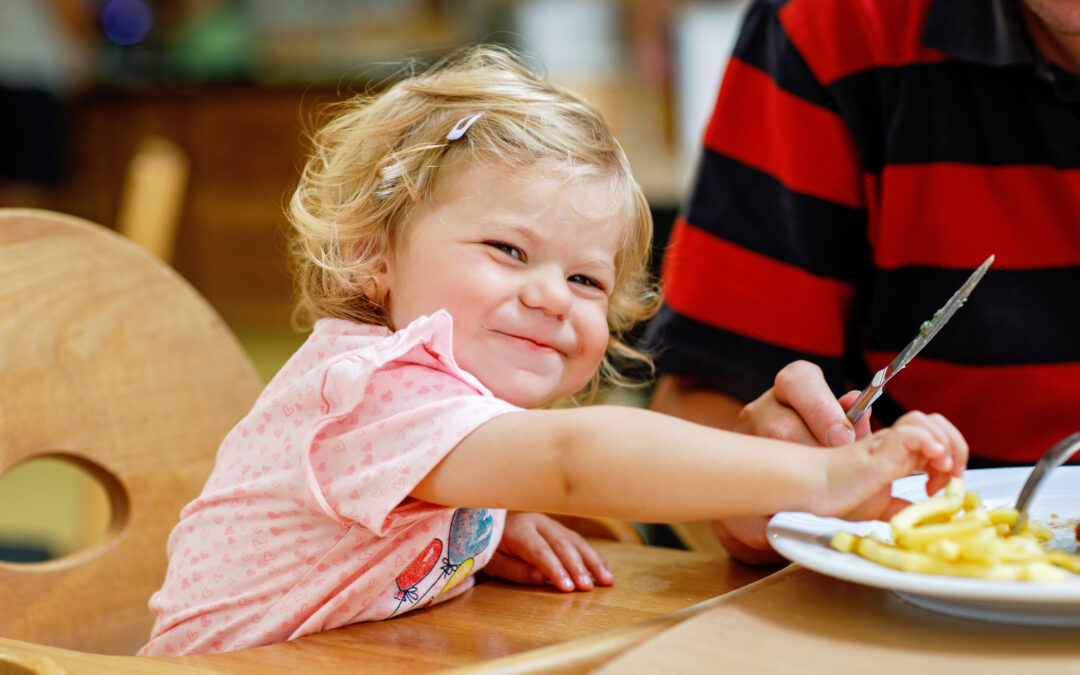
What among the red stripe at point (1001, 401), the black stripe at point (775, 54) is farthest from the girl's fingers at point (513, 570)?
the black stripe at point (775, 54)

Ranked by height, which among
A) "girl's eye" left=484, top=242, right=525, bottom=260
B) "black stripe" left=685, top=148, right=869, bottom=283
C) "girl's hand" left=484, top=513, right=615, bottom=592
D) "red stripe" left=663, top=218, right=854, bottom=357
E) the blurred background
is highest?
"girl's eye" left=484, top=242, right=525, bottom=260

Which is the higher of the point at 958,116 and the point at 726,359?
the point at 958,116

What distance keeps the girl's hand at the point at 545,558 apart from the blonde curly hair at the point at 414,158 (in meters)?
0.20

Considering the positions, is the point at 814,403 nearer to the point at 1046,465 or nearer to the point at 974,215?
the point at 1046,465

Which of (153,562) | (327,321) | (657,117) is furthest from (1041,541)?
(657,117)

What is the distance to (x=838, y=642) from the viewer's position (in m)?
0.55

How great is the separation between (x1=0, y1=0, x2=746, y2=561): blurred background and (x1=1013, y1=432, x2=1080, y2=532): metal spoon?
3.03 meters

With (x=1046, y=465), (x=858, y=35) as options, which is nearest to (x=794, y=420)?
(x=1046, y=465)

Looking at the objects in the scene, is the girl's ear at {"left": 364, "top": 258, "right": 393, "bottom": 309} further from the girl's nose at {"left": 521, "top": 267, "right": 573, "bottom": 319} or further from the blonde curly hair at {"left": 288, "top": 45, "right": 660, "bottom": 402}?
the girl's nose at {"left": 521, "top": 267, "right": 573, "bottom": 319}

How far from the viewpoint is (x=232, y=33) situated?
18.1ft

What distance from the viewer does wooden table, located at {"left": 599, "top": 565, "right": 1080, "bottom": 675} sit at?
1.68ft

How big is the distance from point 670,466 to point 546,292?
0.69 feet

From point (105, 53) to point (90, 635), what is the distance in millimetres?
5259

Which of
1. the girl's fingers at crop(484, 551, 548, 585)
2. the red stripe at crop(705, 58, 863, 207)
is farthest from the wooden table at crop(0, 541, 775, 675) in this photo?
the red stripe at crop(705, 58, 863, 207)
